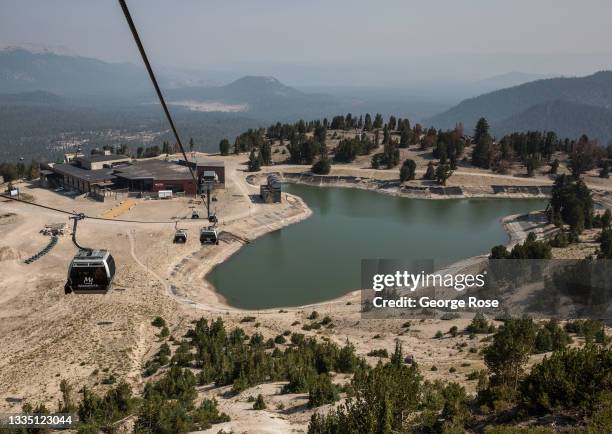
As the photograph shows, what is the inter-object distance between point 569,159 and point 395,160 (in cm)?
3429

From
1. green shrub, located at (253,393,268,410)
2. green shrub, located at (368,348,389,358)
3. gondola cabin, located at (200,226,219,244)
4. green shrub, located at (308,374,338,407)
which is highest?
gondola cabin, located at (200,226,219,244)

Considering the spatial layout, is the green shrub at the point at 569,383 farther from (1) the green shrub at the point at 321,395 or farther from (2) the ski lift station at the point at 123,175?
(2) the ski lift station at the point at 123,175

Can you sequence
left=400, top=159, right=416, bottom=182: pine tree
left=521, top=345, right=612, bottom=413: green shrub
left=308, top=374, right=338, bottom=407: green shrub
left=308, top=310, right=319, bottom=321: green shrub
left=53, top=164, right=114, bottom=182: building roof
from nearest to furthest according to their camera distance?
left=521, top=345, right=612, bottom=413: green shrub
left=308, top=374, right=338, bottom=407: green shrub
left=308, top=310, right=319, bottom=321: green shrub
left=53, top=164, right=114, bottom=182: building roof
left=400, top=159, right=416, bottom=182: pine tree

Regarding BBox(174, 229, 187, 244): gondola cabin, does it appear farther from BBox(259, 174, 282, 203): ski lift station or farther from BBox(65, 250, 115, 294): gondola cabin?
BBox(65, 250, 115, 294): gondola cabin

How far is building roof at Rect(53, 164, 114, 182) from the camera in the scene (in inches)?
2596

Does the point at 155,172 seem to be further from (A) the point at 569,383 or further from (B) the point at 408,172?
(A) the point at 569,383

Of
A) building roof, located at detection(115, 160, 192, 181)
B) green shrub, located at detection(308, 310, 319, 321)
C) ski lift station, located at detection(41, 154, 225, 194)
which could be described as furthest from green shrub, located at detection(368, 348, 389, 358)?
building roof, located at detection(115, 160, 192, 181)

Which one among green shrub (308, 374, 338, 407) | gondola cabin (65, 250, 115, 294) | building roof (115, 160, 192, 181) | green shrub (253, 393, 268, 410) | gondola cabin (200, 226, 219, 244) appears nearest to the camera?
gondola cabin (65, 250, 115, 294)

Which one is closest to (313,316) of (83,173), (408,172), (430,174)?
(83,173)

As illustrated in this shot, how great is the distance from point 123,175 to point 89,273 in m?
51.8

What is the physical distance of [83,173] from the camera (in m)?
68.6

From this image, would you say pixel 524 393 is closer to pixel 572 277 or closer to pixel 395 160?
pixel 572 277

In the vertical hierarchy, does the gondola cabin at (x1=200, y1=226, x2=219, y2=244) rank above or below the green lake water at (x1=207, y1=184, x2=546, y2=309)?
above

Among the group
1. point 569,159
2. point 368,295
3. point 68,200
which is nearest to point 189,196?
point 68,200
